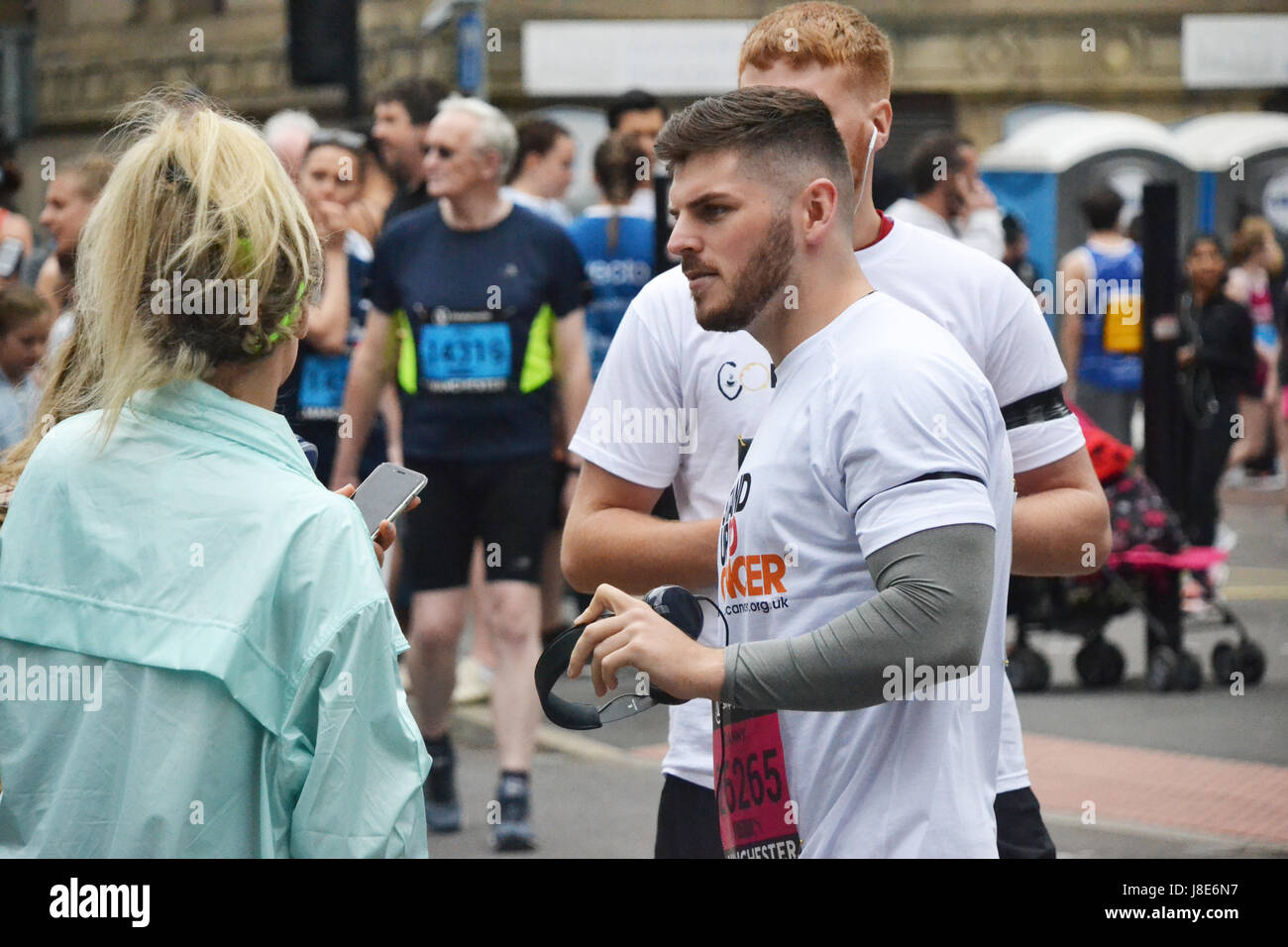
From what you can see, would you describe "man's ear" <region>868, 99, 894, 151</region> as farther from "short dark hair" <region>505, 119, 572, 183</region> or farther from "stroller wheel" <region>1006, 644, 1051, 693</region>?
"short dark hair" <region>505, 119, 572, 183</region>


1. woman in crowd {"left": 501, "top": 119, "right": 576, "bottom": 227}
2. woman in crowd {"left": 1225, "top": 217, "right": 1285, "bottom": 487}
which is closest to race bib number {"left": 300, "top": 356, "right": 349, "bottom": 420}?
woman in crowd {"left": 501, "top": 119, "right": 576, "bottom": 227}

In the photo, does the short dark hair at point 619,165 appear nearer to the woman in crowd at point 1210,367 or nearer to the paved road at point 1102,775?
the paved road at point 1102,775

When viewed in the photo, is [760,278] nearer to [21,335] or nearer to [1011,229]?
[21,335]

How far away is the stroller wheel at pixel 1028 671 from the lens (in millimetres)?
8219

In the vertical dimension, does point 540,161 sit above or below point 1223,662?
above

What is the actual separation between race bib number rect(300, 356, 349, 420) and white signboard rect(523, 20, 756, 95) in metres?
18.8

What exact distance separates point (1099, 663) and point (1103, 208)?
3.29 m

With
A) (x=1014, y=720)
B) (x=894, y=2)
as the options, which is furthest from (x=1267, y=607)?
(x=894, y=2)

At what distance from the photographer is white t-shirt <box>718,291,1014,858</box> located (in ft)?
7.41

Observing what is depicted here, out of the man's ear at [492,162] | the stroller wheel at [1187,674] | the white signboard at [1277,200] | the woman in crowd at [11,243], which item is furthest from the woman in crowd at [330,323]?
the white signboard at [1277,200]

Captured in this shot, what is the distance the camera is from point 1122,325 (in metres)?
10.5

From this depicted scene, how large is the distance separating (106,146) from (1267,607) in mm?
9056

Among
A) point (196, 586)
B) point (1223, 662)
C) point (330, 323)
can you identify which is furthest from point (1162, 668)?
point (196, 586)

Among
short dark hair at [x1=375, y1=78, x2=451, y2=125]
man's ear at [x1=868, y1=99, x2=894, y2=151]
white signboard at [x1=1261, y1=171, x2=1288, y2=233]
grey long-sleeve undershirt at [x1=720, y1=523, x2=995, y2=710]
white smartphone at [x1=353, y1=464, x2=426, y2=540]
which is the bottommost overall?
grey long-sleeve undershirt at [x1=720, y1=523, x2=995, y2=710]
